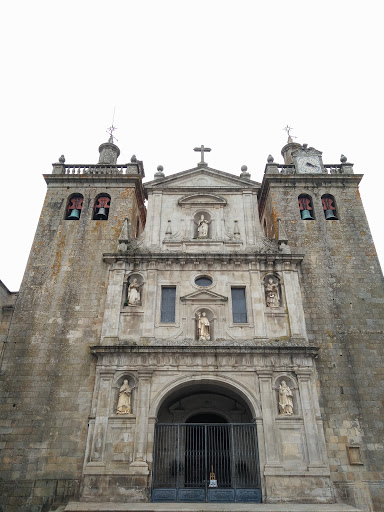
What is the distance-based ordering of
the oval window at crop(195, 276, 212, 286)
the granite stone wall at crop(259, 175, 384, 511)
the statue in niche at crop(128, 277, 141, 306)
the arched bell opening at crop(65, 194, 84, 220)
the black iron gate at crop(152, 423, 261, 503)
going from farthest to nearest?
the arched bell opening at crop(65, 194, 84, 220) < the oval window at crop(195, 276, 212, 286) < the statue in niche at crop(128, 277, 141, 306) < the granite stone wall at crop(259, 175, 384, 511) < the black iron gate at crop(152, 423, 261, 503)

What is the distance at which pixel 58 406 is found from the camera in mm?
13977

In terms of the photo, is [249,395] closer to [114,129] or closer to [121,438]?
[121,438]

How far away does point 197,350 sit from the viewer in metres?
14.4

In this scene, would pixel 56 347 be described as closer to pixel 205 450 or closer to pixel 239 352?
pixel 205 450

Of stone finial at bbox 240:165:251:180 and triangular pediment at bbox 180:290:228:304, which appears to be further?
stone finial at bbox 240:165:251:180

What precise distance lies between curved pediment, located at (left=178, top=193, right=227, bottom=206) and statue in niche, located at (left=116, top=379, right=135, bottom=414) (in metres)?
8.02

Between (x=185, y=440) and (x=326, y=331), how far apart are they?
6.23 m

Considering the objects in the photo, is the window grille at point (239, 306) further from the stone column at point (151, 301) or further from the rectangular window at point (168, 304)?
the stone column at point (151, 301)

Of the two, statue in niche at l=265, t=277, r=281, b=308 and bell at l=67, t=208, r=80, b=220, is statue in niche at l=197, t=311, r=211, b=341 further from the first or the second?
bell at l=67, t=208, r=80, b=220

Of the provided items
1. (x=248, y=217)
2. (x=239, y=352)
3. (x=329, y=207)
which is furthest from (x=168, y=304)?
(x=329, y=207)

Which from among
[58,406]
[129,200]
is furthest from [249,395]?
[129,200]

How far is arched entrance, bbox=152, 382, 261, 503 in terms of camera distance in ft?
41.9

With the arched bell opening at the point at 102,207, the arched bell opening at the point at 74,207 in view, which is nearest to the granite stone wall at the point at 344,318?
the arched bell opening at the point at 102,207

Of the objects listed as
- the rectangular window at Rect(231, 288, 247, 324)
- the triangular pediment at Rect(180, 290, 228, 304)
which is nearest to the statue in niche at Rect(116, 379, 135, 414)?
the triangular pediment at Rect(180, 290, 228, 304)
